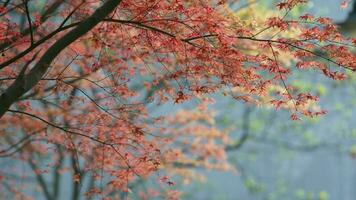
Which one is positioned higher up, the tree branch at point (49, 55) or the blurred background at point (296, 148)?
the blurred background at point (296, 148)

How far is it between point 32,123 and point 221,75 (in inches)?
167

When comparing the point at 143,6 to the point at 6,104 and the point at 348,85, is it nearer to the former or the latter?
the point at 6,104

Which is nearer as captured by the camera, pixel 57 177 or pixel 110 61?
pixel 110 61

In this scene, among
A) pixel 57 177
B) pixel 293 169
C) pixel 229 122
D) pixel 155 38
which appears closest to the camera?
pixel 155 38

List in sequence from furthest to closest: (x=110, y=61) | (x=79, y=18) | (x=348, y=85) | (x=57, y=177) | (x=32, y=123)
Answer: (x=348, y=85), (x=57, y=177), (x=32, y=123), (x=110, y=61), (x=79, y=18)

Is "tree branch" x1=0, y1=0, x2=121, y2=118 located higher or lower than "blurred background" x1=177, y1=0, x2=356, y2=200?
lower

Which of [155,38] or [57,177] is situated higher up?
[57,177]

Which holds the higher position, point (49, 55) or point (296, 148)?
point (296, 148)

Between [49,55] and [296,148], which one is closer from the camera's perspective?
[49,55]

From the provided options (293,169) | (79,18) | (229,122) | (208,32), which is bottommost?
(208,32)

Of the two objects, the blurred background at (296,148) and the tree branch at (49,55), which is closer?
the tree branch at (49,55)

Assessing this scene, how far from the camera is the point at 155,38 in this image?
4.40 m

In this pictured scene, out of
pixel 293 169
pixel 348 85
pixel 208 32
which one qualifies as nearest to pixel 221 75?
pixel 208 32

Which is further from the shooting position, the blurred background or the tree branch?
the blurred background
